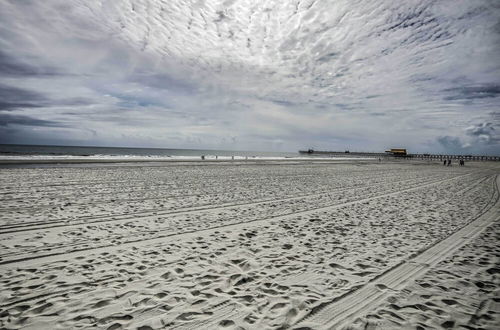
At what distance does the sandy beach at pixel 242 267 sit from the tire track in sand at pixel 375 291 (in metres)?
0.02

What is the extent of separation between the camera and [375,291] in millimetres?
3547

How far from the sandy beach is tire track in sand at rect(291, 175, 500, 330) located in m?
0.02

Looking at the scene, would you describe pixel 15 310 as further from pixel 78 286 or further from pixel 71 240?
pixel 71 240

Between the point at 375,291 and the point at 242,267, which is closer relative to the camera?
the point at 375,291

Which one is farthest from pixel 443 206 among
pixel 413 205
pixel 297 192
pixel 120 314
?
pixel 120 314

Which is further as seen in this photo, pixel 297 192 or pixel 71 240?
pixel 297 192

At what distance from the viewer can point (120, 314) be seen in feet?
9.53

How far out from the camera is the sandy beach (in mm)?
2949

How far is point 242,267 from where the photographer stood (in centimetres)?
420

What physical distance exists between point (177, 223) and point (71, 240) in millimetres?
2273

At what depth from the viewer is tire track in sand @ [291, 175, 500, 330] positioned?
2.92m

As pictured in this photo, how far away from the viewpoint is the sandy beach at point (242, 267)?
9.68 ft

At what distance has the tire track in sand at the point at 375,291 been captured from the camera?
292cm

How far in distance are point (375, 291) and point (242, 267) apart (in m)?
2.06
